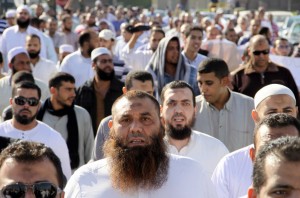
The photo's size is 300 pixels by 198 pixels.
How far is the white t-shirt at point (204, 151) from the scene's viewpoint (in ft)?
21.6

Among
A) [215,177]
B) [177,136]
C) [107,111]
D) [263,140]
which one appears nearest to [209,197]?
[263,140]

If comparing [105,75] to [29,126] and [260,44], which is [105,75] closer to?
[260,44]

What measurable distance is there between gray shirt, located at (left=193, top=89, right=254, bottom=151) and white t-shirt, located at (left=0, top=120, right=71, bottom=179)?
1.32 m

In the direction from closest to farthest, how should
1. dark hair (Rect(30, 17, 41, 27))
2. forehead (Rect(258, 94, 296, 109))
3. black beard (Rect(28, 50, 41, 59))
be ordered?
forehead (Rect(258, 94, 296, 109)) → black beard (Rect(28, 50, 41, 59)) → dark hair (Rect(30, 17, 41, 27))

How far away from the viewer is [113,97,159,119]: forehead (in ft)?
16.2

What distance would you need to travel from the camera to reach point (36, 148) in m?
3.71

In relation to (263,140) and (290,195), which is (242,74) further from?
(290,195)

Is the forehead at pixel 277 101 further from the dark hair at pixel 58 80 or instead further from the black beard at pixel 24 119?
the dark hair at pixel 58 80

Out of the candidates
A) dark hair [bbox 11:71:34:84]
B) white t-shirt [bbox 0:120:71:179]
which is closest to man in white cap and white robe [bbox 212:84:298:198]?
white t-shirt [bbox 0:120:71:179]

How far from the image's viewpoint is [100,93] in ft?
32.9

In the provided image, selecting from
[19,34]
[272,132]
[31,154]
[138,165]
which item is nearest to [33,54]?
[19,34]

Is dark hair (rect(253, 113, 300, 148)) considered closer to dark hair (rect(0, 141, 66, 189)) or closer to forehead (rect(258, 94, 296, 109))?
forehead (rect(258, 94, 296, 109))

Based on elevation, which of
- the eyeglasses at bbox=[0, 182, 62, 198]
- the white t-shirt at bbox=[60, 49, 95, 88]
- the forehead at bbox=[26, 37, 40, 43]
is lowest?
the eyeglasses at bbox=[0, 182, 62, 198]

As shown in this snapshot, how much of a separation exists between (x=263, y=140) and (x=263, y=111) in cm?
156
